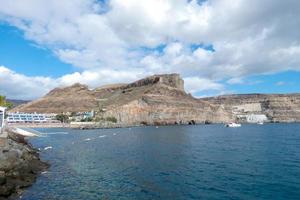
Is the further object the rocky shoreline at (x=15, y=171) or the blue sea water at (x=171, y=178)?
the blue sea water at (x=171, y=178)

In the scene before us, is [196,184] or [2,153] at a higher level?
[2,153]

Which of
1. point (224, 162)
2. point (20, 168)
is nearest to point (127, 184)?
point (20, 168)

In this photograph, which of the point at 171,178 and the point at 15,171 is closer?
the point at 15,171

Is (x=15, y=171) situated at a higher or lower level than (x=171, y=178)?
higher

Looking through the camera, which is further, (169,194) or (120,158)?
(120,158)

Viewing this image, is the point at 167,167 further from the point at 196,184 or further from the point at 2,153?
the point at 2,153

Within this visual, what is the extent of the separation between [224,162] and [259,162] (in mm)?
5291

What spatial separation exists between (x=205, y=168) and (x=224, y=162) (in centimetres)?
630

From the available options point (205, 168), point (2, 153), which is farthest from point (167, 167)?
point (2, 153)

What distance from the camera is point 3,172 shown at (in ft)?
126

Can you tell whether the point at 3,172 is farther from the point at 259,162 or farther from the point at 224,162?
the point at 259,162

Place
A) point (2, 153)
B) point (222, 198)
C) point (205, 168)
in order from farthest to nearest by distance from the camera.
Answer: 1. point (205, 168)
2. point (2, 153)
3. point (222, 198)

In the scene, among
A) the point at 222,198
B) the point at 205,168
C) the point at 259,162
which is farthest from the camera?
the point at 259,162

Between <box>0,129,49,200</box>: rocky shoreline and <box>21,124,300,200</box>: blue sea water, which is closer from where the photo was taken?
<box>0,129,49,200</box>: rocky shoreline
